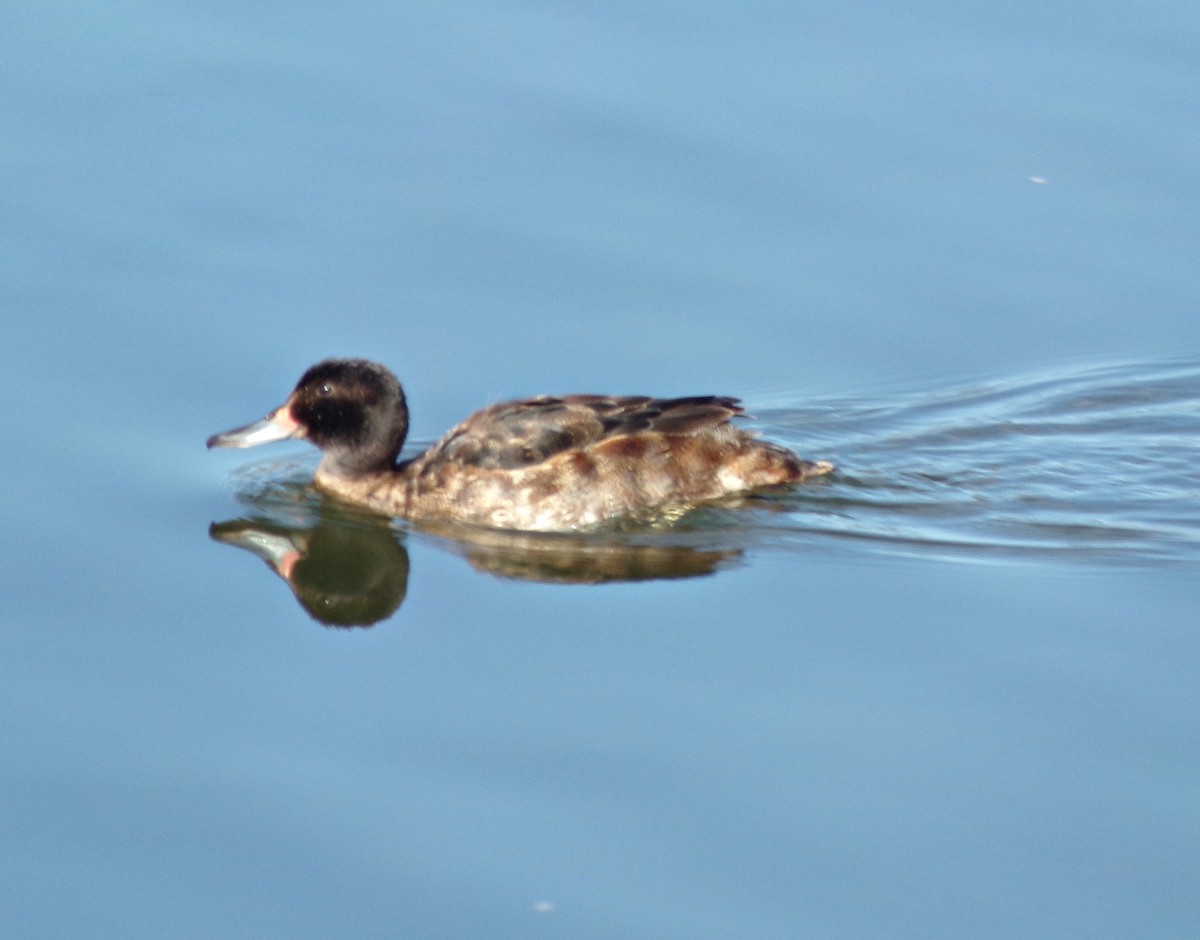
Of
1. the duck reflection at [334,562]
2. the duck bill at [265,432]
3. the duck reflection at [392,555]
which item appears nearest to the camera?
the duck reflection at [334,562]

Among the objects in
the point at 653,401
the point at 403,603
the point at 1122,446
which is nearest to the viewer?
the point at 403,603

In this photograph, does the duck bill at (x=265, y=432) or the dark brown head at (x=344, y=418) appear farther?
the dark brown head at (x=344, y=418)

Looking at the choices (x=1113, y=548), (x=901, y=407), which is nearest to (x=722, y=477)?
(x=901, y=407)

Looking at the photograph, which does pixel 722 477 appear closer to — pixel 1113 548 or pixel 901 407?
pixel 901 407

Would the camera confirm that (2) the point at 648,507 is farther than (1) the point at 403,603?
Yes

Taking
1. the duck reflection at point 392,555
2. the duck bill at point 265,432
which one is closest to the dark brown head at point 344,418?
the duck bill at point 265,432

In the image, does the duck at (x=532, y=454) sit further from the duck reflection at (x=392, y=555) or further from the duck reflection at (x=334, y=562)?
the duck reflection at (x=334, y=562)

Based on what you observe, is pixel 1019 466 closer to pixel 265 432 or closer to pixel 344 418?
pixel 344 418

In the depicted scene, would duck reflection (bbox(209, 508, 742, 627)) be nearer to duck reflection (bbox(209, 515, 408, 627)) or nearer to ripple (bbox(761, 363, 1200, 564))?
duck reflection (bbox(209, 515, 408, 627))
